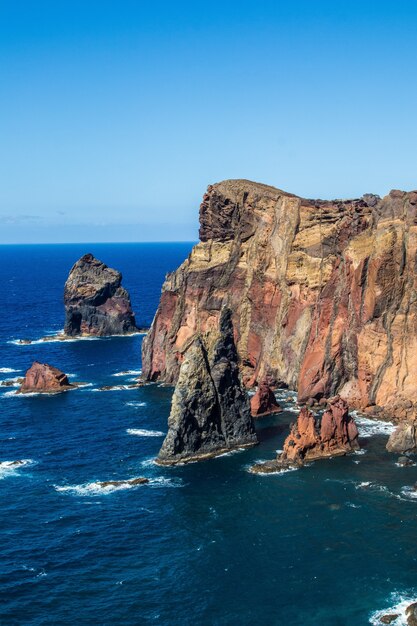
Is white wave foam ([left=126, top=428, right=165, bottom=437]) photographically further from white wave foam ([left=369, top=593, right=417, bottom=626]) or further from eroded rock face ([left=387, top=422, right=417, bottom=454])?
white wave foam ([left=369, top=593, right=417, bottom=626])

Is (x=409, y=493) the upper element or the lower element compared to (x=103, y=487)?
upper

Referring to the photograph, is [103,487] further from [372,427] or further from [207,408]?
[372,427]

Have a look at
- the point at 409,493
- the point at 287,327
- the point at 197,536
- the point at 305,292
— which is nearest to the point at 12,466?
the point at 197,536

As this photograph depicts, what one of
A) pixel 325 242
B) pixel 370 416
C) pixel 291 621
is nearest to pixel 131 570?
pixel 291 621

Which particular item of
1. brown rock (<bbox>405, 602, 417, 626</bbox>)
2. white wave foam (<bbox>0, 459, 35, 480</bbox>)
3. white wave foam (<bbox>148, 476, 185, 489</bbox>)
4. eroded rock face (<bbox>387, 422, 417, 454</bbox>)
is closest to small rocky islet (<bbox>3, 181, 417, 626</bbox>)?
eroded rock face (<bbox>387, 422, 417, 454</bbox>)

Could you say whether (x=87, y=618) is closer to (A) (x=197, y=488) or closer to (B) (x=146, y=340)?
(A) (x=197, y=488)
